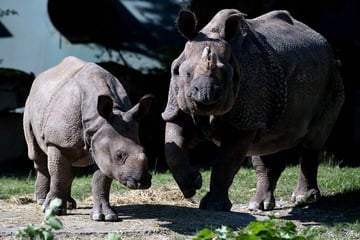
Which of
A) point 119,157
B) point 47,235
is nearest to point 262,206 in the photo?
point 119,157

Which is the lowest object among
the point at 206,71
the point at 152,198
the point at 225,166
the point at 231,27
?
the point at 152,198

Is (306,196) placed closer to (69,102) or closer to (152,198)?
(152,198)

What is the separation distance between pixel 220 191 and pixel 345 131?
757cm

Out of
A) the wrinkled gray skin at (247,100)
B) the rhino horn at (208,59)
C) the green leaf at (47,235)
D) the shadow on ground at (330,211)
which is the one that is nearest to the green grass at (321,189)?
the shadow on ground at (330,211)

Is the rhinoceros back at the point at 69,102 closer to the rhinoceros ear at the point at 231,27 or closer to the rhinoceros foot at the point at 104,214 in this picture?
the rhinoceros foot at the point at 104,214

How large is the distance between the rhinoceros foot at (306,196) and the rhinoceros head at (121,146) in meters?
2.44

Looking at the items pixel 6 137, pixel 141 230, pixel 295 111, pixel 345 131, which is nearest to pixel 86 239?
pixel 141 230

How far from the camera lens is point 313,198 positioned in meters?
9.57

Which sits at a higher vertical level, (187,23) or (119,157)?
(187,23)

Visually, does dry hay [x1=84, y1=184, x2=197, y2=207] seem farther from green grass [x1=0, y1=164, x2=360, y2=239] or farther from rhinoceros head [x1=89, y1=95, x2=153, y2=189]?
rhinoceros head [x1=89, y1=95, x2=153, y2=189]

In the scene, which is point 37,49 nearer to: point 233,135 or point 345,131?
point 345,131

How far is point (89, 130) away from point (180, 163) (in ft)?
2.86

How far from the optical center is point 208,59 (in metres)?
7.72

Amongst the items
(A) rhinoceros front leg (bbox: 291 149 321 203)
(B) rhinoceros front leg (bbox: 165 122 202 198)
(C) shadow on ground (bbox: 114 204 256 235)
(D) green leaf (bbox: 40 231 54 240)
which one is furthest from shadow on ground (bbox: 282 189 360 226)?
(D) green leaf (bbox: 40 231 54 240)
